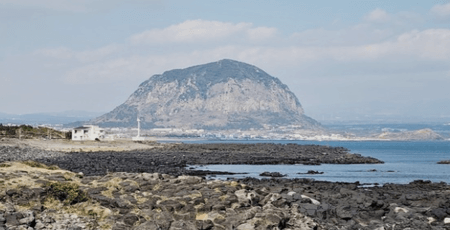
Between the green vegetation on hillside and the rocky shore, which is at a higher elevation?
the green vegetation on hillside

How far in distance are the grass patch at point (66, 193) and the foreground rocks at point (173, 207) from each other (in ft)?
0.11

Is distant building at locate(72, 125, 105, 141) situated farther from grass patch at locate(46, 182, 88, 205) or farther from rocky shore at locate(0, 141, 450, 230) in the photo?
grass patch at locate(46, 182, 88, 205)

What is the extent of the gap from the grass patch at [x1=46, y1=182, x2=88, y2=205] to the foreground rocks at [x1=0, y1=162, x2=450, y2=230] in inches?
1.4

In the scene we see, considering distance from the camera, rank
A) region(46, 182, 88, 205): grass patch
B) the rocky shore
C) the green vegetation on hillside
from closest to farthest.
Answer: the rocky shore < region(46, 182, 88, 205): grass patch < the green vegetation on hillside

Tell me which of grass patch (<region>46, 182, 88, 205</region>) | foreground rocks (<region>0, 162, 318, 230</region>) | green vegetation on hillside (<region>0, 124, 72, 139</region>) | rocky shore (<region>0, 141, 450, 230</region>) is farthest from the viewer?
green vegetation on hillside (<region>0, 124, 72, 139</region>)

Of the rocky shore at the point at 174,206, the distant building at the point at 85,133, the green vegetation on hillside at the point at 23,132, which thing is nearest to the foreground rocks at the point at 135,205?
the rocky shore at the point at 174,206

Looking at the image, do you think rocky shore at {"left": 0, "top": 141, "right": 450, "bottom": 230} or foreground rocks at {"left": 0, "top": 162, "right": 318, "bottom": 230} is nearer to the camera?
foreground rocks at {"left": 0, "top": 162, "right": 318, "bottom": 230}

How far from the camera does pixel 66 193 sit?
23625mm

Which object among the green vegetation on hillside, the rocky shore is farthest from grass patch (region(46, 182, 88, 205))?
the green vegetation on hillside

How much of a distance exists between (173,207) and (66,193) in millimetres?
3861

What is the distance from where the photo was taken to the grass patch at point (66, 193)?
76.8 feet

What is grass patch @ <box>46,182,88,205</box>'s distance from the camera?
76.8 ft

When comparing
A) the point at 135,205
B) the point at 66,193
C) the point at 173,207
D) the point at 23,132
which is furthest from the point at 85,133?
the point at 173,207

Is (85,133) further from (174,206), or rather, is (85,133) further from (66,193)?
(174,206)
